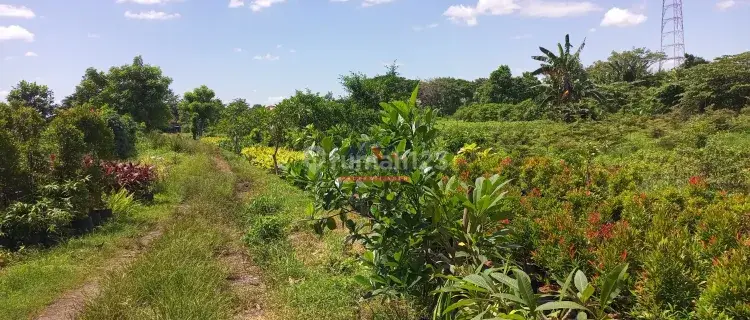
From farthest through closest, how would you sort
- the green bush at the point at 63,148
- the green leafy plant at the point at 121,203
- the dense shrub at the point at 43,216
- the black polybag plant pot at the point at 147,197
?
the black polybag plant pot at the point at 147,197
the green leafy plant at the point at 121,203
the green bush at the point at 63,148
the dense shrub at the point at 43,216

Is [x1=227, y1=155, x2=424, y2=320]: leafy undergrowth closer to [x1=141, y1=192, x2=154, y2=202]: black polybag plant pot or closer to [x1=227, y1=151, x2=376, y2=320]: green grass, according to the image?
[x1=227, y1=151, x2=376, y2=320]: green grass

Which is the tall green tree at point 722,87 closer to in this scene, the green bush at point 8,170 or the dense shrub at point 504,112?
the dense shrub at point 504,112

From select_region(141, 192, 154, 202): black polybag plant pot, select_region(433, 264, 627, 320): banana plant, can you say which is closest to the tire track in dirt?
select_region(433, 264, 627, 320): banana plant

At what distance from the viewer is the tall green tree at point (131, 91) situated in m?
21.6

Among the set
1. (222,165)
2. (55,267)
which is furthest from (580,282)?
(222,165)

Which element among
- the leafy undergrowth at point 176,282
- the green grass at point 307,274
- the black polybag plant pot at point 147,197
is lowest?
the green grass at point 307,274

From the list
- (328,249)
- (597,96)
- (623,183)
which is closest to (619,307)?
(623,183)

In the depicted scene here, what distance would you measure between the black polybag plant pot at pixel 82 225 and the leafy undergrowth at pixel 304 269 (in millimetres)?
2281

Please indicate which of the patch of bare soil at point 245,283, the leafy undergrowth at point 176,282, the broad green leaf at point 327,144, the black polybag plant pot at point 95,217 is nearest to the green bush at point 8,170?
the black polybag plant pot at point 95,217

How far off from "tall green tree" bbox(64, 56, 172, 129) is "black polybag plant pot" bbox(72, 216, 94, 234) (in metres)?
17.0

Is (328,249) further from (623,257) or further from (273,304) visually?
(623,257)

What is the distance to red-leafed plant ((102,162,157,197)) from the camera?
8.66 metres

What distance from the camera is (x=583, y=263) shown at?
2279mm

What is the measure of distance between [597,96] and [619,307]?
79.9 ft
